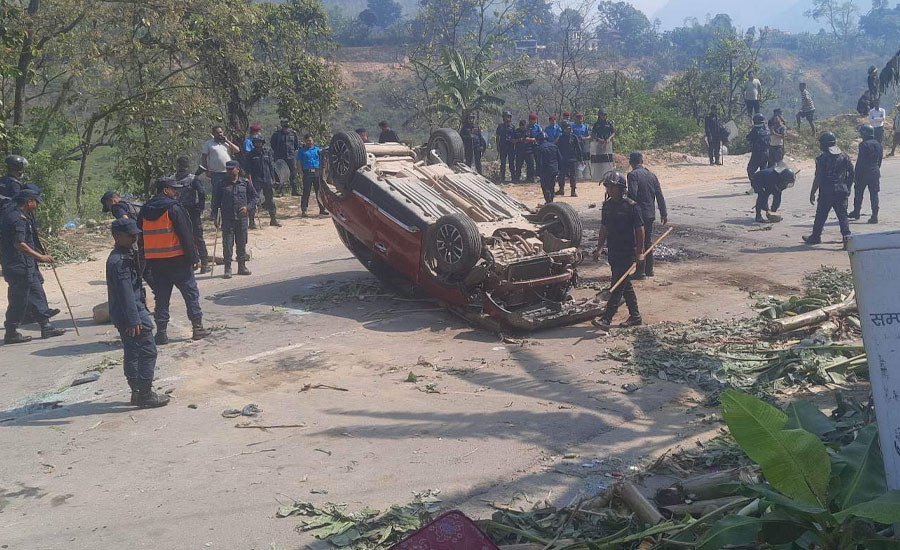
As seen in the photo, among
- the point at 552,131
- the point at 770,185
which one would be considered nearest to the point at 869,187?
the point at 770,185

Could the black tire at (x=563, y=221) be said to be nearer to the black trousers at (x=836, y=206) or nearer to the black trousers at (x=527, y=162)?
the black trousers at (x=836, y=206)

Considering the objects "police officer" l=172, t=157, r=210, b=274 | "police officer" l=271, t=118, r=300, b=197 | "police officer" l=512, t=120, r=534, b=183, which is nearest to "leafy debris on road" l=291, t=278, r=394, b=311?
"police officer" l=172, t=157, r=210, b=274

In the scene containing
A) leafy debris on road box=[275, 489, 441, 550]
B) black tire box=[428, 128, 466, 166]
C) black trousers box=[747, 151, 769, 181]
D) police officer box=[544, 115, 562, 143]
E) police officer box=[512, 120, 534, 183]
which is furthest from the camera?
police officer box=[512, 120, 534, 183]

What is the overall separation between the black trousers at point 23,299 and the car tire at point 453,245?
182 inches

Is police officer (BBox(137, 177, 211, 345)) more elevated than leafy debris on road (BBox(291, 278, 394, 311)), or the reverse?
police officer (BBox(137, 177, 211, 345))

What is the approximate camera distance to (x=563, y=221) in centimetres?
1020

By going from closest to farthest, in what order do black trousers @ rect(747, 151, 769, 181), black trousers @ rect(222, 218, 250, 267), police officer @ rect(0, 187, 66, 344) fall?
police officer @ rect(0, 187, 66, 344)
black trousers @ rect(222, 218, 250, 267)
black trousers @ rect(747, 151, 769, 181)

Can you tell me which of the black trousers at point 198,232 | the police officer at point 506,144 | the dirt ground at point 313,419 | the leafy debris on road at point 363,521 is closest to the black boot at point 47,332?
the dirt ground at point 313,419

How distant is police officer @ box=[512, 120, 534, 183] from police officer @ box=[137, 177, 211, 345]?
13808 mm

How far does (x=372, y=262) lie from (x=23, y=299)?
13.8 feet

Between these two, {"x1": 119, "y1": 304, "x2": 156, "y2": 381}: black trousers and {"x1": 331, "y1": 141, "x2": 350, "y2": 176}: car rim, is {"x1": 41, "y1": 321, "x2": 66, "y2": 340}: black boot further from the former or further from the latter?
{"x1": 331, "y1": 141, "x2": 350, "y2": 176}: car rim

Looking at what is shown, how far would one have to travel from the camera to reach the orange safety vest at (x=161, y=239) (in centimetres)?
862

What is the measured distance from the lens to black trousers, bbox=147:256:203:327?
881 cm

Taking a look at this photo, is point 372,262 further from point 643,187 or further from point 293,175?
point 293,175
